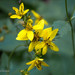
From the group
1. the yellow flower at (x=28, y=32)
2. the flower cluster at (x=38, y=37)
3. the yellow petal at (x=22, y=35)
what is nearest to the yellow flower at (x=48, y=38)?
the flower cluster at (x=38, y=37)

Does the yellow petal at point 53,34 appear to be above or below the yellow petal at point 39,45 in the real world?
above

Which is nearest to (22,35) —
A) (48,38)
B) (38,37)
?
(38,37)

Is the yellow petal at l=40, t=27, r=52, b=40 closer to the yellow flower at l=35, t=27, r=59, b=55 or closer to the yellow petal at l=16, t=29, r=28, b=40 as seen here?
the yellow flower at l=35, t=27, r=59, b=55

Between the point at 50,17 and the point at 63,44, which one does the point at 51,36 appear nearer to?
the point at 63,44

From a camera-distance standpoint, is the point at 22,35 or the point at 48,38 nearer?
the point at 22,35

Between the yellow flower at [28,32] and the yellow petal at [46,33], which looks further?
the yellow petal at [46,33]

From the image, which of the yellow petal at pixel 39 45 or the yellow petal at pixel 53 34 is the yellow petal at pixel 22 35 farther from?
the yellow petal at pixel 53 34

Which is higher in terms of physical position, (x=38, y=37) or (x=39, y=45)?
(x=38, y=37)

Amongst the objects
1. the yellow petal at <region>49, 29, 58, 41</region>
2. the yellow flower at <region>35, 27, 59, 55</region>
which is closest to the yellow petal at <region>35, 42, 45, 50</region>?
the yellow flower at <region>35, 27, 59, 55</region>

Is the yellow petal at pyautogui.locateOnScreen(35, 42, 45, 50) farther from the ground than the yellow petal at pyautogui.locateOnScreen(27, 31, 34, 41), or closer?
closer

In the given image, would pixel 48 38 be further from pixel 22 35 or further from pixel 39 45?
pixel 22 35

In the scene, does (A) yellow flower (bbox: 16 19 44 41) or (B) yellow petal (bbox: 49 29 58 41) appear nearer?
(A) yellow flower (bbox: 16 19 44 41)
